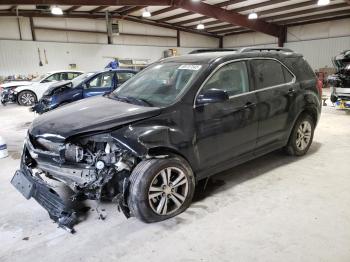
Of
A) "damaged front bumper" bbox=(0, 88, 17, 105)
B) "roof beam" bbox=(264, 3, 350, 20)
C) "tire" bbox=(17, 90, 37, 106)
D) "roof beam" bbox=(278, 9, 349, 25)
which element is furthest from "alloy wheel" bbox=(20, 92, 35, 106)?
"roof beam" bbox=(278, 9, 349, 25)

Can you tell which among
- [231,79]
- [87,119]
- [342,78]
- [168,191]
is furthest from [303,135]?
[342,78]

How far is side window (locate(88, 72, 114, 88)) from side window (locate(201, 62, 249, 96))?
16.4 feet

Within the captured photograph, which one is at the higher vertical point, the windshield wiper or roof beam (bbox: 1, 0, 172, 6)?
roof beam (bbox: 1, 0, 172, 6)

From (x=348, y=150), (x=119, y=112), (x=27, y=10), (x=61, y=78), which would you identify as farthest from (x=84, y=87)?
(x=27, y=10)

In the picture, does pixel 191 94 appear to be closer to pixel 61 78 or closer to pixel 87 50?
pixel 61 78

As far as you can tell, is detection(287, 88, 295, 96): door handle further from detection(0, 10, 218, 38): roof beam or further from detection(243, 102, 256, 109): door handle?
detection(0, 10, 218, 38): roof beam

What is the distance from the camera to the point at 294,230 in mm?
2393

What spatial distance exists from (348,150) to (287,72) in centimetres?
176

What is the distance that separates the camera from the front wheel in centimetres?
1075

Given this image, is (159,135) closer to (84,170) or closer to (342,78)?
(84,170)

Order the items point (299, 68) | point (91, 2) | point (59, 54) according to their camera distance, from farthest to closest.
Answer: point (59, 54) < point (91, 2) < point (299, 68)

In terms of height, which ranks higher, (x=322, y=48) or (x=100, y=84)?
(x=322, y=48)

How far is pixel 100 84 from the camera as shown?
7.52 metres

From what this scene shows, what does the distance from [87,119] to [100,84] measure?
17.4 ft
